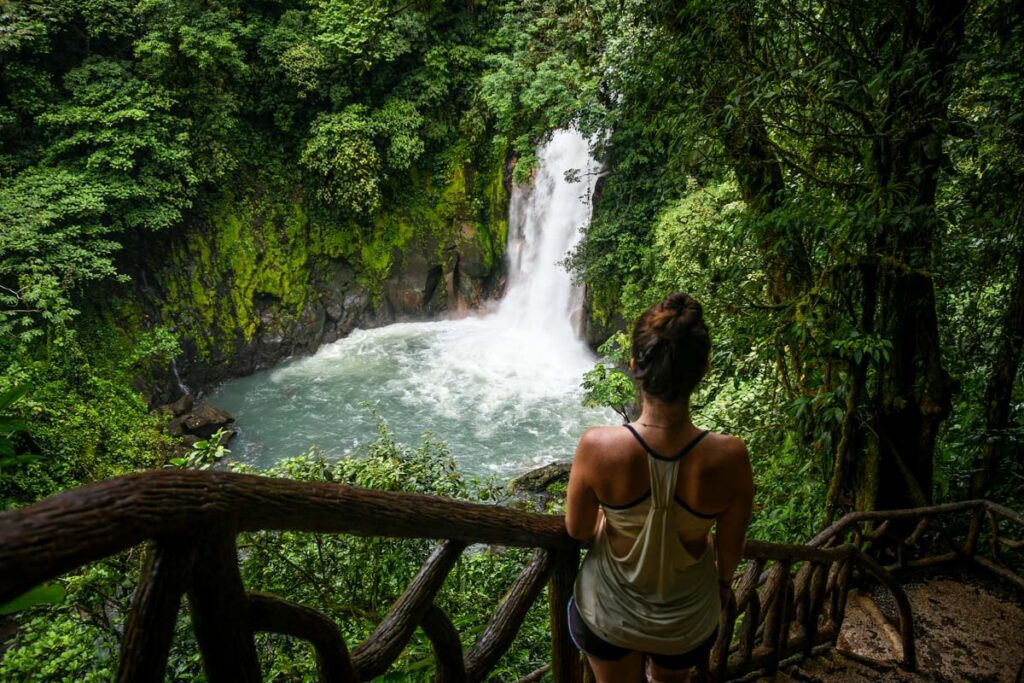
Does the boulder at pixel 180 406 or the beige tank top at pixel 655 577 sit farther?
the boulder at pixel 180 406

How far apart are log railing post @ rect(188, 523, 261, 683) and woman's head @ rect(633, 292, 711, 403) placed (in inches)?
36.1

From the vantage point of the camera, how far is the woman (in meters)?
1.33

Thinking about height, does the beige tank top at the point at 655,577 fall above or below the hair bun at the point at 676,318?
below

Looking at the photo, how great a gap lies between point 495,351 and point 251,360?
630 cm

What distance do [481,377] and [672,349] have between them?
12546 mm

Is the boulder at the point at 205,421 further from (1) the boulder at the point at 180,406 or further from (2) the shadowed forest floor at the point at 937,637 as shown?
(2) the shadowed forest floor at the point at 937,637

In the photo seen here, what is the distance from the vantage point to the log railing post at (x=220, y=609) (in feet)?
2.66

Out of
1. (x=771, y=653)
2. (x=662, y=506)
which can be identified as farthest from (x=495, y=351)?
(x=662, y=506)

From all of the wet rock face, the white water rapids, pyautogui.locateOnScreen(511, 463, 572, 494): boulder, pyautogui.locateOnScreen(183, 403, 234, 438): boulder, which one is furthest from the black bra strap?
pyautogui.locateOnScreen(183, 403, 234, 438): boulder

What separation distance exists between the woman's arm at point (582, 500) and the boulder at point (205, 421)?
11937 millimetres

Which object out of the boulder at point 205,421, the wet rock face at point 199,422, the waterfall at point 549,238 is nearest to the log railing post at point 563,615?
the wet rock face at point 199,422

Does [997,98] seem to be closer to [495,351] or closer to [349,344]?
[495,351]

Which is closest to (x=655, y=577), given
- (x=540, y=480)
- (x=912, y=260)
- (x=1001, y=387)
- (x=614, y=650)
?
(x=614, y=650)

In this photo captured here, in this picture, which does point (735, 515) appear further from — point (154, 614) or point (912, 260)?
point (912, 260)
